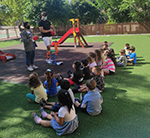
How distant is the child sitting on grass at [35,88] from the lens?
3354mm

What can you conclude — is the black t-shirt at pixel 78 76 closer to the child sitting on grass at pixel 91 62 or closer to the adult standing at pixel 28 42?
the child sitting on grass at pixel 91 62

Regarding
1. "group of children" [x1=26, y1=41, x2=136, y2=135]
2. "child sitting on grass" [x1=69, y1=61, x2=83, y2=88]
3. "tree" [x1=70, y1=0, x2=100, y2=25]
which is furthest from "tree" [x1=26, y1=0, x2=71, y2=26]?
"child sitting on grass" [x1=69, y1=61, x2=83, y2=88]

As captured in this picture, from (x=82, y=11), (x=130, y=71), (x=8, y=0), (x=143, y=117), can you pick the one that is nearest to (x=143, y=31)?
(x=82, y=11)

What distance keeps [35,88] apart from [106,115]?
5.52 ft

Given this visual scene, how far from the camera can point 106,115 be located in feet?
10.0

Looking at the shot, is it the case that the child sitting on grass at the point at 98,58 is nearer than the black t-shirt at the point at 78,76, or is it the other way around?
the black t-shirt at the point at 78,76

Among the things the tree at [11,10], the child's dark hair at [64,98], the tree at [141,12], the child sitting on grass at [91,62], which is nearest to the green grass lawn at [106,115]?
the child's dark hair at [64,98]

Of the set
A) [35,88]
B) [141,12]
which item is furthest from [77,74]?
[141,12]

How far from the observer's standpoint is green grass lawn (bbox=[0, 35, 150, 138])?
2609 millimetres

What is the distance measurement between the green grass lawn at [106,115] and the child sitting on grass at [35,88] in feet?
0.61

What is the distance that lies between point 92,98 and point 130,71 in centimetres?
317

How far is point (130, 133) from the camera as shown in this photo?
2.54 metres

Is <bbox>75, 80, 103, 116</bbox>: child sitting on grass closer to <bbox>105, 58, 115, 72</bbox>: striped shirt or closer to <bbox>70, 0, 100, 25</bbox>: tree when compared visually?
<bbox>105, 58, 115, 72</bbox>: striped shirt

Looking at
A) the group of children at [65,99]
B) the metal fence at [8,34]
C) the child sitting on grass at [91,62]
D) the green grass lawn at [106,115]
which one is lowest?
the green grass lawn at [106,115]
